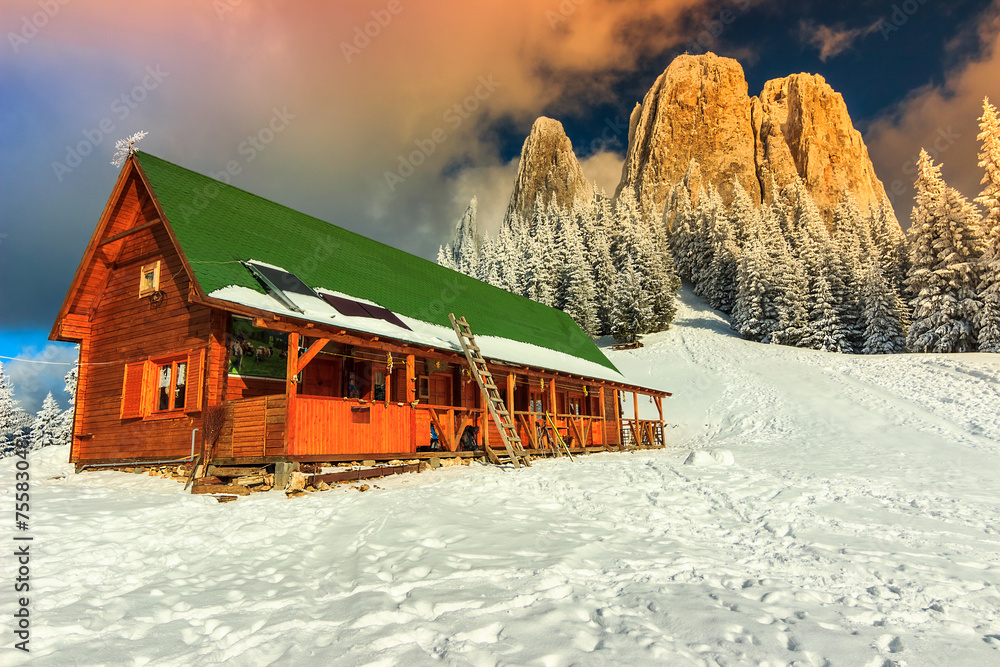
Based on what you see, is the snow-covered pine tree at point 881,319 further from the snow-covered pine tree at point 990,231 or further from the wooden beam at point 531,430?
the wooden beam at point 531,430

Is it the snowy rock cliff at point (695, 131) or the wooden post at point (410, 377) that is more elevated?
the snowy rock cliff at point (695, 131)

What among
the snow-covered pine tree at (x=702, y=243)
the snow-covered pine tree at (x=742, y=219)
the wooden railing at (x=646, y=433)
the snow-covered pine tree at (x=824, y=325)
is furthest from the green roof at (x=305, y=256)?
the snow-covered pine tree at (x=742, y=219)

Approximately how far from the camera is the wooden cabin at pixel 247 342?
38.4 feet

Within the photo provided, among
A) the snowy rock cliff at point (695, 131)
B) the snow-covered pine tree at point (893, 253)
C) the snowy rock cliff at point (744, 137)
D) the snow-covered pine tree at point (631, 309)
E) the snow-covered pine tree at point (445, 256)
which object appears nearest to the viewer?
the snow-covered pine tree at point (631, 309)

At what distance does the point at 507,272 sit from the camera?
53562mm

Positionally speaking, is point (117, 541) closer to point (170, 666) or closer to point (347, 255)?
point (170, 666)

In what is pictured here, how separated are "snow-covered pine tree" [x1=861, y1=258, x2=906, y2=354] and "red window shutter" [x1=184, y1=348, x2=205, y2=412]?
45.3 metres

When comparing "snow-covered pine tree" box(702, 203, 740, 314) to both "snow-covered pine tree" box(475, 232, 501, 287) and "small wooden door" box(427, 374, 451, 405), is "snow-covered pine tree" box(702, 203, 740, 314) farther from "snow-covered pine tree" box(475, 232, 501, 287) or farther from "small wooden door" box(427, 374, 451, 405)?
"small wooden door" box(427, 374, 451, 405)

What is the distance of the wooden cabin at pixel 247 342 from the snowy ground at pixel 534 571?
5.75ft

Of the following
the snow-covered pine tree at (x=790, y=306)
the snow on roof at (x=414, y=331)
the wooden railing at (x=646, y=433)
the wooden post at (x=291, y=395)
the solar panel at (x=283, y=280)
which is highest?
the snow-covered pine tree at (x=790, y=306)

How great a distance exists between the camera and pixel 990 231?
3328 centimetres

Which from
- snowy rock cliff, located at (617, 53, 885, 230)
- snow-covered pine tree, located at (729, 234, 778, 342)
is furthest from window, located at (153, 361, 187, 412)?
snowy rock cliff, located at (617, 53, 885, 230)

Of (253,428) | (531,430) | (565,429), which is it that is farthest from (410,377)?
(565,429)

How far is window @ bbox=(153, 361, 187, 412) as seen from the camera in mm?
13375
